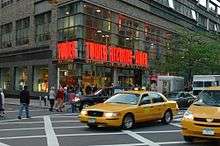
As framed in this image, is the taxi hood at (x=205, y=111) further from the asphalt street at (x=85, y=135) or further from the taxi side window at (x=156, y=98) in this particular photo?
the taxi side window at (x=156, y=98)

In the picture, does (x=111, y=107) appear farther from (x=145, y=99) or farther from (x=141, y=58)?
(x=141, y=58)

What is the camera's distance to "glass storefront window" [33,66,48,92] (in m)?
48.1

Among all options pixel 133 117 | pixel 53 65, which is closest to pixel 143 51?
pixel 53 65

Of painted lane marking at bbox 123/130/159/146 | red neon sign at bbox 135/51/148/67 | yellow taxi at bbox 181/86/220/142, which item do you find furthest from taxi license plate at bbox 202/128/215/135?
red neon sign at bbox 135/51/148/67

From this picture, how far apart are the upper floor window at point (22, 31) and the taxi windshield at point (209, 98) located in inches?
1527

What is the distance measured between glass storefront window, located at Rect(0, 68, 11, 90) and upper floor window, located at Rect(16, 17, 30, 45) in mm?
4315

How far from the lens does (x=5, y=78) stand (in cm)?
5766

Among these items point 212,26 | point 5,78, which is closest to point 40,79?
point 5,78

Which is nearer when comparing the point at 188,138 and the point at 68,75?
the point at 188,138

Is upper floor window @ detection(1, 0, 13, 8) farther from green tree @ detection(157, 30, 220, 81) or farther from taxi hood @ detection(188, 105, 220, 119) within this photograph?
taxi hood @ detection(188, 105, 220, 119)

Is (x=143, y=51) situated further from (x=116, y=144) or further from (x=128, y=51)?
(x=116, y=144)

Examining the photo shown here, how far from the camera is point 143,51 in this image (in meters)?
53.9

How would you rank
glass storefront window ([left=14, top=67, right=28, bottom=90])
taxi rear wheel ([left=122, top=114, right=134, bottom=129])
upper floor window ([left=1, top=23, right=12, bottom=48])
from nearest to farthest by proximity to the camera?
taxi rear wheel ([left=122, top=114, right=134, bottom=129]) → glass storefront window ([left=14, top=67, right=28, bottom=90]) → upper floor window ([left=1, top=23, right=12, bottom=48])

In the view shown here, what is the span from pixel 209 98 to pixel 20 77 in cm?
4087
